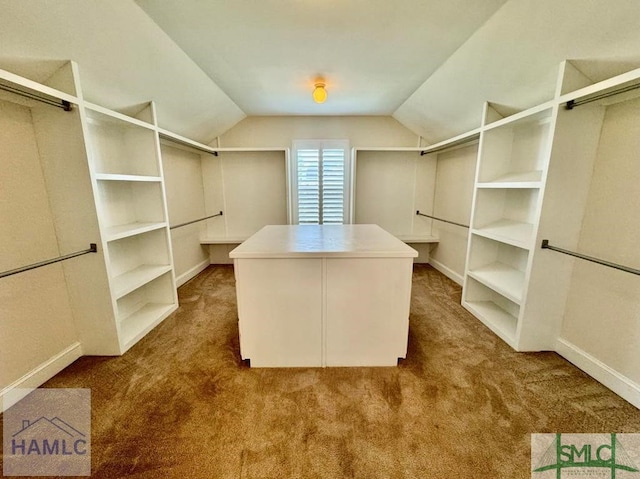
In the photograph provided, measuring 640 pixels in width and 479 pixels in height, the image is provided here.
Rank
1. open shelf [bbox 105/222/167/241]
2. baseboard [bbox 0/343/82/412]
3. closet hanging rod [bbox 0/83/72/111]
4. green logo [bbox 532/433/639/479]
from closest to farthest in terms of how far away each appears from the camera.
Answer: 1. green logo [bbox 532/433/639/479]
2. closet hanging rod [bbox 0/83/72/111]
3. baseboard [bbox 0/343/82/412]
4. open shelf [bbox 105/222/167/241]

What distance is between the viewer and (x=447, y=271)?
11.9ft

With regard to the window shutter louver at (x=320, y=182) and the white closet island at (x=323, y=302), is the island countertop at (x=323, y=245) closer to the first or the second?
the white closet island at (x=323, y=302)

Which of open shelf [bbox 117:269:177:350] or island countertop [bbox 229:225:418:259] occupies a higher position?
island countertop [bbox 229:225:418:259]

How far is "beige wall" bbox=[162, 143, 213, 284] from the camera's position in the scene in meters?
3.14

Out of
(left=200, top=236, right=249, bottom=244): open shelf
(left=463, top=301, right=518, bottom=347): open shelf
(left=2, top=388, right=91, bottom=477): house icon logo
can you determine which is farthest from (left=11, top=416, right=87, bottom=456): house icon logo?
(left=463, top=301, right=518, bottom=347): open shelf

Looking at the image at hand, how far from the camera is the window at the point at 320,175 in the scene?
378cm

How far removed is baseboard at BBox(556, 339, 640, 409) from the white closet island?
1.24m

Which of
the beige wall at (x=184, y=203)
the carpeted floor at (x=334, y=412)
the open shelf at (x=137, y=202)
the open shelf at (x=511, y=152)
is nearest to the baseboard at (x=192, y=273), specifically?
the beige wall at (x=184, y=203)

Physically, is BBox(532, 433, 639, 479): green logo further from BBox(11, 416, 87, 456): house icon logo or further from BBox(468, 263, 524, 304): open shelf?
BBox(11, 416, 87, 456): house icon logo

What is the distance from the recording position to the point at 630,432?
125 cm

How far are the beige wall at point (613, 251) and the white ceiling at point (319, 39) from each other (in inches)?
46.4

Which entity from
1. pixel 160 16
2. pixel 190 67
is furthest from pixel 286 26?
pixel 190 67

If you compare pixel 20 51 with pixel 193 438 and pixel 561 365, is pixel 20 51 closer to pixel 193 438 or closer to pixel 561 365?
pixel 193 438

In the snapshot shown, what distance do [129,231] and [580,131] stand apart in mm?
3411
